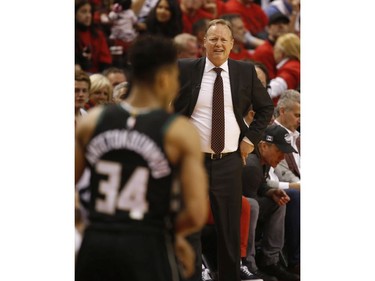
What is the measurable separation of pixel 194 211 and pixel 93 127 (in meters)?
0.59

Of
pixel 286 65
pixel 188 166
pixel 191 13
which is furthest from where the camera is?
pixel 191 13

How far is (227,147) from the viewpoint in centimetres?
511

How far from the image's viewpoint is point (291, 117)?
5.80 meters

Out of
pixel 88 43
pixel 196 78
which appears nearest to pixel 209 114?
pixel 196 78

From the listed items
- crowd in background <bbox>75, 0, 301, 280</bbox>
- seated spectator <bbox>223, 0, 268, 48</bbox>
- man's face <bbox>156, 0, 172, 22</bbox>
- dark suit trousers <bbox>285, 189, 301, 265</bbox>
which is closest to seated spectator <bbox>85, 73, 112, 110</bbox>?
crowd in background <bbox>75, 0, 301, 280</bbox>

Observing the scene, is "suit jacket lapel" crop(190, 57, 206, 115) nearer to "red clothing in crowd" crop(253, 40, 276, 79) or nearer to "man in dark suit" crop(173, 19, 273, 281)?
"man in dark suit" crop(173, 19, 273, 281)

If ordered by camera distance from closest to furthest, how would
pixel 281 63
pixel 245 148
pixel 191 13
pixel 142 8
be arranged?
pixel 245 148 < pixel 281 63 < pixel 142 8 < pixel 191 13

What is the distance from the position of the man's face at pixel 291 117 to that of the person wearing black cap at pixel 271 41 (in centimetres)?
169

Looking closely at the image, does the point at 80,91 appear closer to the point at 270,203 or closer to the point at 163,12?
the point at 270,203

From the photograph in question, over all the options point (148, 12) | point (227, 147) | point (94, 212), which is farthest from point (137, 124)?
point (148, 12)

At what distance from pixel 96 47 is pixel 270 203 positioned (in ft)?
6.90

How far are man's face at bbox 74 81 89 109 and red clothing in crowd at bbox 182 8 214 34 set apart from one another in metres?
2.68

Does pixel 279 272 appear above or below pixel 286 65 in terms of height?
below
